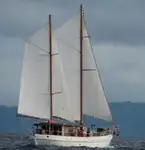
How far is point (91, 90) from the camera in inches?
4899

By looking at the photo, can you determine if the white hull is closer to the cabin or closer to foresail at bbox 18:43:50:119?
the cabin

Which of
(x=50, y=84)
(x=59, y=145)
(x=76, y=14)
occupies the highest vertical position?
(x=76, y=14)

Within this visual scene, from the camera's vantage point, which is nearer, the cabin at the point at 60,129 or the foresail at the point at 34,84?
the foresail at the point at 34,84

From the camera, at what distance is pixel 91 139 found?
122875mm

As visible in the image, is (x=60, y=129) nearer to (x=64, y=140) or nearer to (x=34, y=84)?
(x=64, y=140)

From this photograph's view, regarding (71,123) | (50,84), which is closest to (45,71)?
(50,84)

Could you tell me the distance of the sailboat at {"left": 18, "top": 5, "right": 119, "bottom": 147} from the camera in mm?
120062

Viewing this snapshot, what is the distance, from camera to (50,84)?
12206cm

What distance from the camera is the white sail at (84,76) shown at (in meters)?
123

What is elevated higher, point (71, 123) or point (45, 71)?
point (45, 71)

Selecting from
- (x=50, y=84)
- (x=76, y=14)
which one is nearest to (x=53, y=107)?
(x=50, y=84)

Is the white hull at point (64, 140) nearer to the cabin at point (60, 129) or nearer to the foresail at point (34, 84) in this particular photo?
the cabin at point (60, 129)

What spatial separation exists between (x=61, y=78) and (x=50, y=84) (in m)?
2.08

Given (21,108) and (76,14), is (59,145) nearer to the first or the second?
(21,108)
